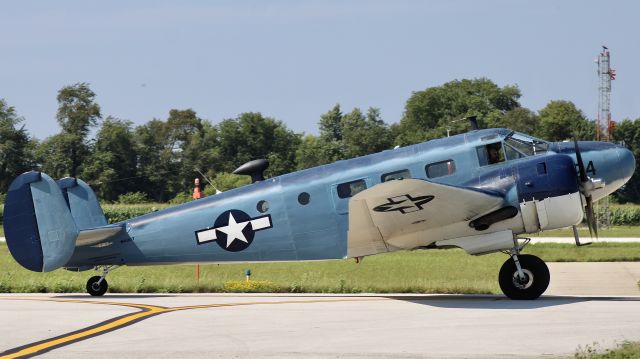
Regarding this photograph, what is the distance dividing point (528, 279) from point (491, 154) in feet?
8.37

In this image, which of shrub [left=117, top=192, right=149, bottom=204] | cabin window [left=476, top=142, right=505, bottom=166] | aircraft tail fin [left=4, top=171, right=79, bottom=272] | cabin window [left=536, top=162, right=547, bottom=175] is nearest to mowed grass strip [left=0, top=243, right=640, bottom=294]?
aircraft tail fin [left=4, top=171, right=79, bottom=272]

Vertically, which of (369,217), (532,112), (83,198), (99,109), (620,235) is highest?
(99,109)

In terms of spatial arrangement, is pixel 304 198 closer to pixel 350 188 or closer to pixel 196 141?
pixel 350 188

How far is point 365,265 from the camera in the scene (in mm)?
33969

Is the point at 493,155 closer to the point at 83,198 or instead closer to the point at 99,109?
the point at 83,198

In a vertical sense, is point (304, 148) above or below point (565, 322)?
above

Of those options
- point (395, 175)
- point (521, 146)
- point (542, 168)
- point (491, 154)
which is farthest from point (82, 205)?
point (542, 168)

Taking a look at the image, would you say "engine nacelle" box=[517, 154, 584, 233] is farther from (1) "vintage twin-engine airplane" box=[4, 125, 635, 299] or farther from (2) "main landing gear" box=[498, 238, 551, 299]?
(2) "main landing gear" box=[498, 238, 551, 299]

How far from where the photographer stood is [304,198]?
18.1m

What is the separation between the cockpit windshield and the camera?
17.2 metres

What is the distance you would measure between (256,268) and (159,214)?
14.2 meters

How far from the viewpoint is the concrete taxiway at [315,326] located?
11625 millimetres

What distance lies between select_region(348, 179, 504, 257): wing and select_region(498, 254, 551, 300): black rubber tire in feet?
3.93

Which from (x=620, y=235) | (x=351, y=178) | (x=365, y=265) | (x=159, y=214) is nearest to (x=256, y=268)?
(x=365, y=265)
